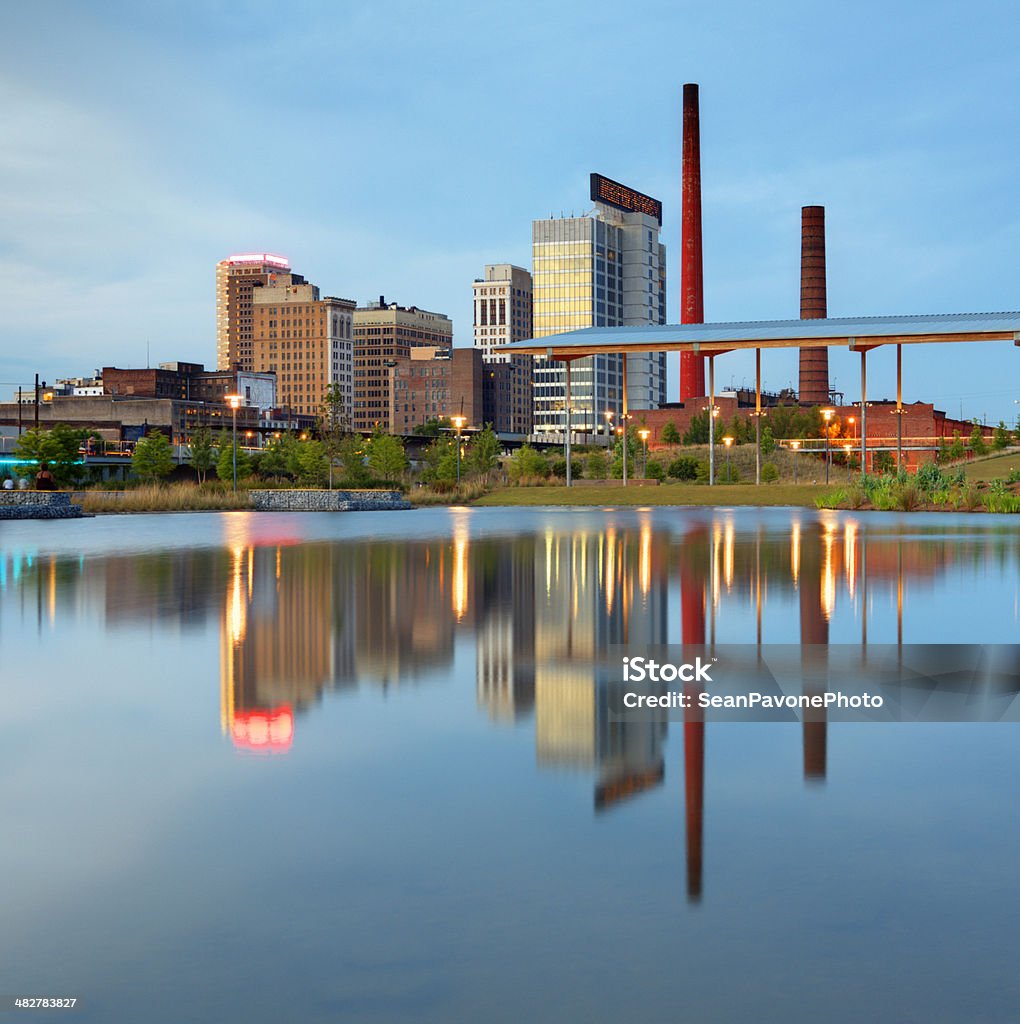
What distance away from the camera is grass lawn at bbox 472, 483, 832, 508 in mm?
50531

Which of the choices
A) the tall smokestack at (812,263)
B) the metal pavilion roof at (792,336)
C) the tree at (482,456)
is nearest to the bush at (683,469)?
the tree at (482,456)

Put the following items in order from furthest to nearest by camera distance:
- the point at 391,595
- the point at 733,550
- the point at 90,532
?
1. the point at 90,532
2. the point at 733,550
3. the point at 391,595

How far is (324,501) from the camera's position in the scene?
175 feet

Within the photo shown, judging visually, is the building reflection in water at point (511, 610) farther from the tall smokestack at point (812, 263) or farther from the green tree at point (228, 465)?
the tall smokestack at point (812, 263)

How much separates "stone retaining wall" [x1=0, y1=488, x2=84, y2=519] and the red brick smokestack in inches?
3214

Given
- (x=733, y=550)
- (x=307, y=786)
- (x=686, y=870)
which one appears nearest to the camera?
(x=686, y=870)

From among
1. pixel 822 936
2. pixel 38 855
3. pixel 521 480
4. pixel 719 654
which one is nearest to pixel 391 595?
pixel 719 654

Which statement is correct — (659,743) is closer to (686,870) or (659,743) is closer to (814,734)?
(814,734)

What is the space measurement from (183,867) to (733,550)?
18149 mm

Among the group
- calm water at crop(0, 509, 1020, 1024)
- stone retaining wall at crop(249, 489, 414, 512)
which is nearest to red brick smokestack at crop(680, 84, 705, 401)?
stone retaining wall at crop(249, 489, 414, 512)

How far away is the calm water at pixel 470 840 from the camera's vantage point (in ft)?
10.5

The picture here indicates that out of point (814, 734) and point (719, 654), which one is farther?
point (719, 654)

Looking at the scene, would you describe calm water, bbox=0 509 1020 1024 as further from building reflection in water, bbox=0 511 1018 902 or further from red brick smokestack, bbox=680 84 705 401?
red brick smokestack, bbox=680 84 705 401

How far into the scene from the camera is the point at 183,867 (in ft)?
13.7
